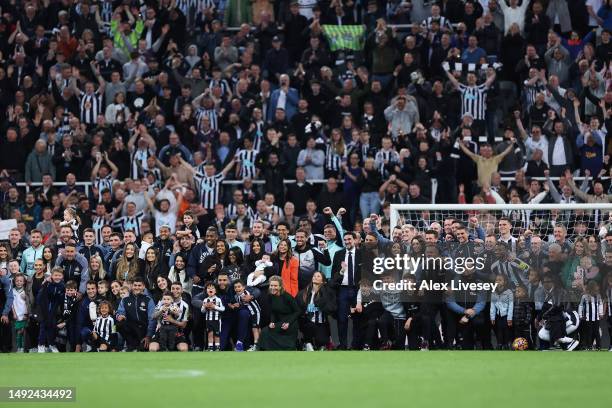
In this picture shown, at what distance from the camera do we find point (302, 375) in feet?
49.0

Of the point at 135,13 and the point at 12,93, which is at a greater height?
the point at 135,13

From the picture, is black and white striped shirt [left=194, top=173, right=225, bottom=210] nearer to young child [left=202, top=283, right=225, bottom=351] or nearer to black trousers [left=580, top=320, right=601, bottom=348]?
young child [left=202, top=283, right=225, bottom=351]

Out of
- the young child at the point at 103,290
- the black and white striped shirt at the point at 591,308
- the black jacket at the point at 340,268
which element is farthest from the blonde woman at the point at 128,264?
the black and white striped shirt at the point at 591,308

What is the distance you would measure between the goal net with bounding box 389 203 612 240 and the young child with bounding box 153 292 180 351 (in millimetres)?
3686

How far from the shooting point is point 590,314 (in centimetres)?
1964

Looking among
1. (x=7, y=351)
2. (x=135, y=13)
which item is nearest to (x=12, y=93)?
(x=135, y=13)

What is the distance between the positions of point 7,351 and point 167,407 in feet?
33.4

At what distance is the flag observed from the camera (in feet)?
95.4

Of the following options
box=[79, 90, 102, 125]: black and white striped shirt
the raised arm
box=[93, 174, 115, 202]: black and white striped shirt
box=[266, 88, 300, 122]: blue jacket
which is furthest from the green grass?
box=[79, 90, 102, 125]: black and white striped shirt

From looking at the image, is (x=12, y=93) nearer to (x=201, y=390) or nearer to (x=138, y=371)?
(x=138, y=371)

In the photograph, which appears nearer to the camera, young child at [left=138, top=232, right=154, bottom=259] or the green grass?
the green grass

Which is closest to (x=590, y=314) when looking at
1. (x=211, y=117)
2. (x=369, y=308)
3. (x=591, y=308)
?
(x=591, y=308)

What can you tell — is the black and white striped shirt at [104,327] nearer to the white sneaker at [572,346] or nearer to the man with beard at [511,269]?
the man with beard at [511,269]

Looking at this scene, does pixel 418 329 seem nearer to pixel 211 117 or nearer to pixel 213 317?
pixel 213 317
